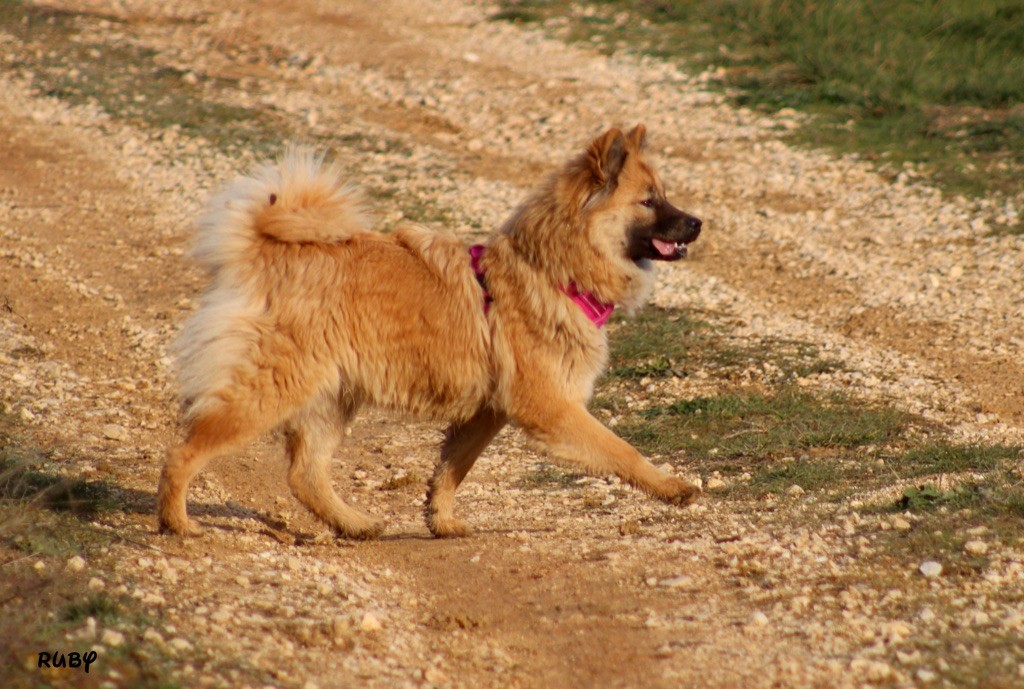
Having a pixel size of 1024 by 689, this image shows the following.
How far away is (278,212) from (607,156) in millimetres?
1652

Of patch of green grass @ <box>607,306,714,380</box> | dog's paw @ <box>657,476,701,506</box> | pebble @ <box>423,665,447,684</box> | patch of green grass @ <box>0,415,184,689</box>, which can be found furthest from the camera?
patch of green grass @ <box>607,306,714,380</box>

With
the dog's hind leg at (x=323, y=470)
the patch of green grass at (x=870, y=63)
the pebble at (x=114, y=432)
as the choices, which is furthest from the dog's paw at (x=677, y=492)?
the patch of green grass at (x=870, y=63)

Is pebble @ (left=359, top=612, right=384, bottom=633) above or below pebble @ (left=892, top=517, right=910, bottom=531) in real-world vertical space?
below

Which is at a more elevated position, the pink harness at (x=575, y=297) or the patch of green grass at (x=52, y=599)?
the pink harness at (x=575, y=297)

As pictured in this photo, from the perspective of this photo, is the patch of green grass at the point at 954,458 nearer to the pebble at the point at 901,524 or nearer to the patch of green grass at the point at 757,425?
the patch of green grass at the point at 757,425

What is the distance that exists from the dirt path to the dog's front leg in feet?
0.87

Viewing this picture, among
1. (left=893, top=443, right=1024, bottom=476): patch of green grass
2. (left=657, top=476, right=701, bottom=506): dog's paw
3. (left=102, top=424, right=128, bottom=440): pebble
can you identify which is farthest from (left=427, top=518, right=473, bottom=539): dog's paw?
(left=893, top=443, right=1024, bottom=476): patch of green grass

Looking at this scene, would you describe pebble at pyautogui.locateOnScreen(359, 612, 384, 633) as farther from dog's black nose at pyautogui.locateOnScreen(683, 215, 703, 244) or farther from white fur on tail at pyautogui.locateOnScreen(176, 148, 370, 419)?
dog's black nose at pyautogui.locateOnScreen(683, 215, 703, 244)

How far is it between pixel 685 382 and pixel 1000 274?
3.19 metres

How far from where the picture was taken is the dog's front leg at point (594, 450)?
5656 millimetres

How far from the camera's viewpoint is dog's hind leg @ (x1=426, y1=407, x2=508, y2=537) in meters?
6.08

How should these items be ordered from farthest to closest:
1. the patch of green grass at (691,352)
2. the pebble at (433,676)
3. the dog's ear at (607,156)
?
1. the patch of green grass at (691,352)
2. the dog's ear at (607,156)
3. the pebble at (433,676)

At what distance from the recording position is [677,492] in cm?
564

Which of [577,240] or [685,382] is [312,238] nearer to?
[577,240]
